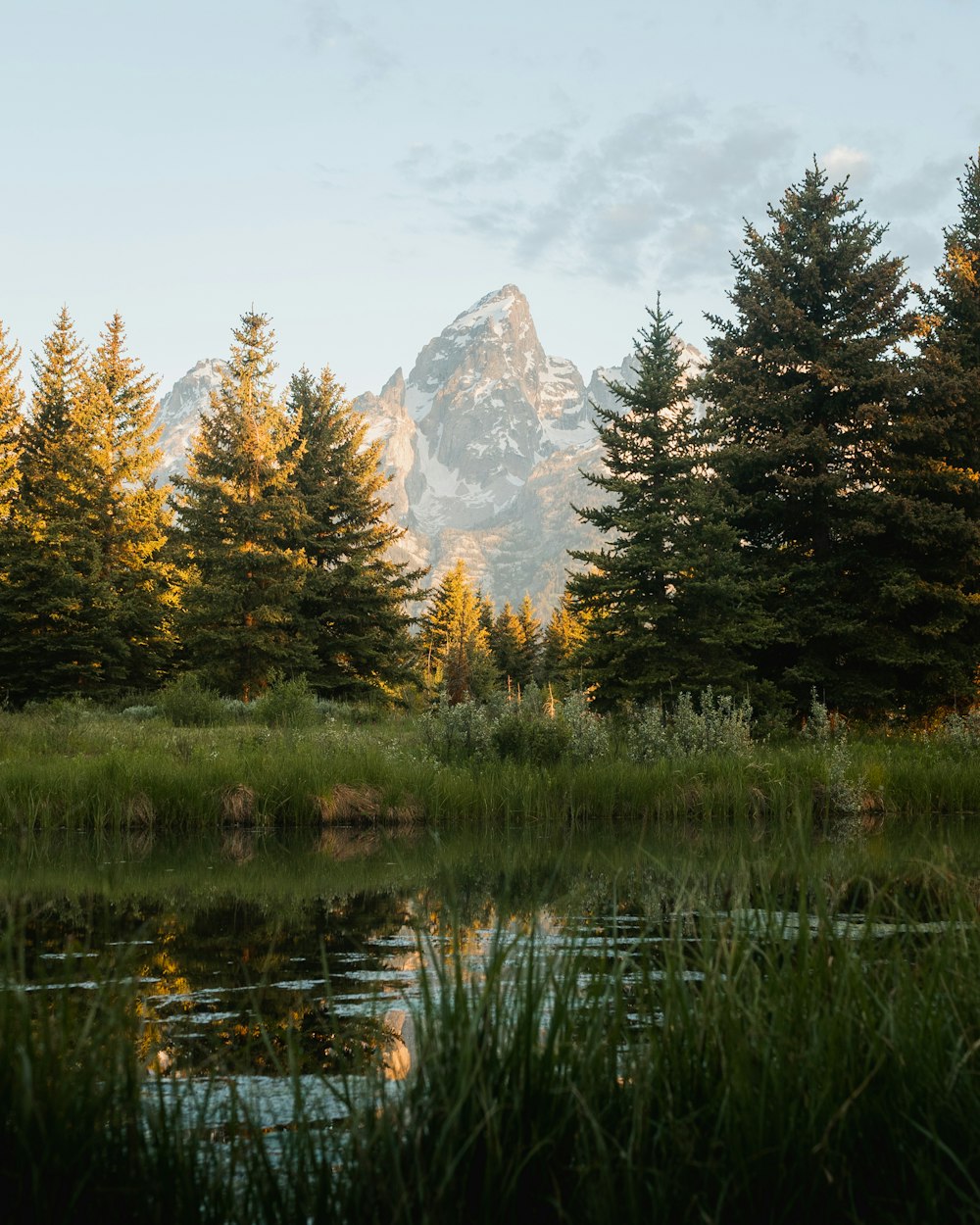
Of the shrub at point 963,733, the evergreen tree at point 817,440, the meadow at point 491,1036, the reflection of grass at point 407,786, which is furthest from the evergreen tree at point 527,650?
the meadow at point 491,1036

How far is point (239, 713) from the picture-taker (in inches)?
907

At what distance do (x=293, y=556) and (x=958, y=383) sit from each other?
59.8ft

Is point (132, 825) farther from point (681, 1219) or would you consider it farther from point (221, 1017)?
point (681, 1219)

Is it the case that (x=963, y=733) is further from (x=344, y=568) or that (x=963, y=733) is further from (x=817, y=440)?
(x=344, y=568)

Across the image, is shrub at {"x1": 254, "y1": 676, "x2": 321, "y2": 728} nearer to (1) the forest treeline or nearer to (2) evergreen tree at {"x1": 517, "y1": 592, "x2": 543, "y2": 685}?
(1) the forest treeline

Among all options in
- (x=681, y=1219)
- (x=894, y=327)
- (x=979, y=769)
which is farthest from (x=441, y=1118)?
(x=894, y=327)

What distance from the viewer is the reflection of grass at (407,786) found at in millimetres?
A: 11977

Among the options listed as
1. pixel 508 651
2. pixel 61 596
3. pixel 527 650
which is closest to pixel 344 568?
pixel 61 596

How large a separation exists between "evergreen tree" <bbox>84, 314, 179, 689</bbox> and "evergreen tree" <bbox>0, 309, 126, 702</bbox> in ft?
2.00

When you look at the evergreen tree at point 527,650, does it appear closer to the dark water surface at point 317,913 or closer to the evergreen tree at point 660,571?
the evergreen tree at point 660,571

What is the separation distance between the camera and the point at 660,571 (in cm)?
2180

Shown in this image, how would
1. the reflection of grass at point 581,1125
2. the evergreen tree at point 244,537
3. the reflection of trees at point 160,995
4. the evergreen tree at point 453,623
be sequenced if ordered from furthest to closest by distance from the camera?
the evergreen tree at point 453,623, the evergreen tree at point 244,537, the reflection of trees at point 160,995, the reflection of grass at point 581,1125

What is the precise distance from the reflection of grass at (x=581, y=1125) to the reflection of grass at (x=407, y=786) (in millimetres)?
8894

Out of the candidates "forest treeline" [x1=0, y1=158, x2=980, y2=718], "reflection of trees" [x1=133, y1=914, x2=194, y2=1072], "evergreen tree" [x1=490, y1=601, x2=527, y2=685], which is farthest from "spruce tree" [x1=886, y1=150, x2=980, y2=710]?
"evergreen tree" [x1=490, y1=601, x2=527, y2=685]
